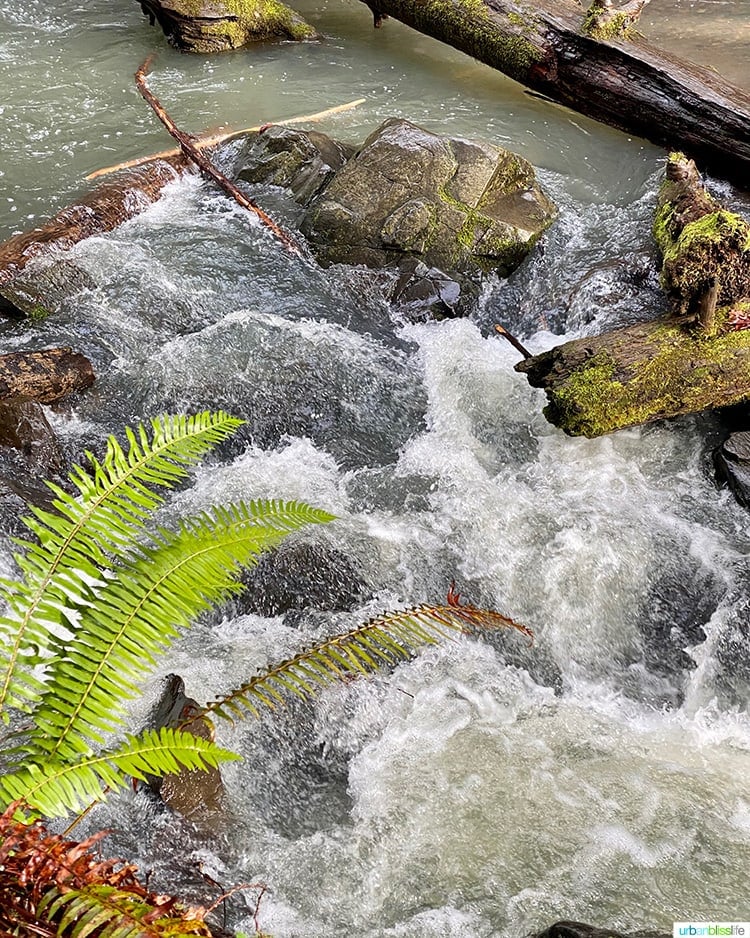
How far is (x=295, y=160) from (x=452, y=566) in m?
4.39

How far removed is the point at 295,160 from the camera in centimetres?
731

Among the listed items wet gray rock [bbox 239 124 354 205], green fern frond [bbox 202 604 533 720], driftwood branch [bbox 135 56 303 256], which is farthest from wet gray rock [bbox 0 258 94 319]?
green fern frond [bbox 202 604 533 720]

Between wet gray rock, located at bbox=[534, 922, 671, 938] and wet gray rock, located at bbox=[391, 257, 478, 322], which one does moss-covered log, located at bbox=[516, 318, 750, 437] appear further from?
Result: wet gray rock, located at bbox=[534, 922, 671, 938]

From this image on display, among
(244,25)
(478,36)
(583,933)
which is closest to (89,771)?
(583,933)

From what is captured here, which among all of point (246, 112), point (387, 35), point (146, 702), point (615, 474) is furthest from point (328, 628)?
point (387, 35)

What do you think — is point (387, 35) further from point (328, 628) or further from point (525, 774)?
point (525, 774)

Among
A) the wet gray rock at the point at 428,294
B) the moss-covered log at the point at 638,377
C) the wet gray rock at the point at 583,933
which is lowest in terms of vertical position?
the wet gray rock at the point at 583,933

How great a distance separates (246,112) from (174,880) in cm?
753

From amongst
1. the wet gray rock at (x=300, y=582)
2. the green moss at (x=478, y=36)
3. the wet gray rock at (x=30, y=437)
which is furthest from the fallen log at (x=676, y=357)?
the green moss at (x=478, y=36)

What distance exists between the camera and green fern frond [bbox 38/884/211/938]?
1823 mm

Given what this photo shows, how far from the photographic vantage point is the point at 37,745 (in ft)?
7.52

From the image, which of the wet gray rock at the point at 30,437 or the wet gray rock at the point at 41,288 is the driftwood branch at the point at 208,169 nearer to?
the wet gray rock at the point at 41,288

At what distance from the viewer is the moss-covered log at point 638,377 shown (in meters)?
4.55

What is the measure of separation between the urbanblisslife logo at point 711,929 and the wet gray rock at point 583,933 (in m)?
0.09
